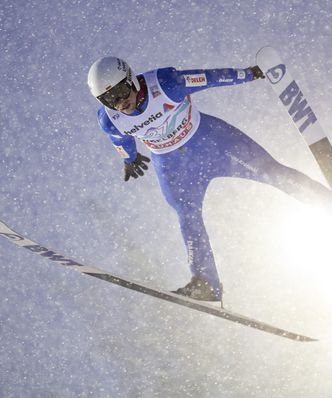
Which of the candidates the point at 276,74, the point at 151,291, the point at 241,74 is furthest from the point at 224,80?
the point at 151,291

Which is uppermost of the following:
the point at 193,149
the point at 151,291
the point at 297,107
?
the point at 297,107

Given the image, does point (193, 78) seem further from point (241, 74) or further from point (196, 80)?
point (241, 74)

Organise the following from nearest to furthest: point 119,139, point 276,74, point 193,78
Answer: point 193,78, point 276,74, point 119,139

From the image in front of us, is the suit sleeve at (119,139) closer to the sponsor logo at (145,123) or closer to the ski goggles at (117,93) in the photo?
the sponsor logo at (145,123)

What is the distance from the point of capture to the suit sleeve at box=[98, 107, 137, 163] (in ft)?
15.6

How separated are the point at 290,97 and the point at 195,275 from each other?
1.60m

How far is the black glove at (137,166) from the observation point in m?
5.23

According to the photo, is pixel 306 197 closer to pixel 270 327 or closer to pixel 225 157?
pixel 225 157

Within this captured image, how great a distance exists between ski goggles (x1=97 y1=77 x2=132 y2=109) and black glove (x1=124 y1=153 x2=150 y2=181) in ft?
3.13

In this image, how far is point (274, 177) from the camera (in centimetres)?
459

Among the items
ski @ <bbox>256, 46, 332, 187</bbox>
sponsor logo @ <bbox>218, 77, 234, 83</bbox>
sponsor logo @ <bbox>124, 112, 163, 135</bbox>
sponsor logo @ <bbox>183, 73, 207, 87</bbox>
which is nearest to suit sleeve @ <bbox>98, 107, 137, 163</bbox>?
sponsor logo @ <bbox>124, 112, 163, 135</bbox>

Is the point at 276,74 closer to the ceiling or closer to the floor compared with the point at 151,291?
closer to the ceiling

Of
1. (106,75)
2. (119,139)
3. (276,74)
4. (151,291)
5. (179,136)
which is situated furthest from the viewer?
(119,139)

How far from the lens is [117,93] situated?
427 cm
